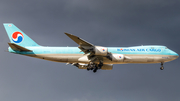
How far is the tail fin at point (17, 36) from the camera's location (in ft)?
147

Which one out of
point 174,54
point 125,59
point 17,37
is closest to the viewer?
point 125,59

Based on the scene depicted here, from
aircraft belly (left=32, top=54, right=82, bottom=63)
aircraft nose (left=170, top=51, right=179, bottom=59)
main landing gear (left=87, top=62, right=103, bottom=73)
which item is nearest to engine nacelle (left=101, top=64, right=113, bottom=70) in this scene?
main landing gear (left=87, top=62, right=103, bottom=73)

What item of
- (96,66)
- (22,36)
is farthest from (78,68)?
(22,36)

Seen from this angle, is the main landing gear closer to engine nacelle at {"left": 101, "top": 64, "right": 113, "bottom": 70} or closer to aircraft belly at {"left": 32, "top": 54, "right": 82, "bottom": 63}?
aircraft belly at {"left": 32, "top": 54, "right": 82, "bottom": 63}

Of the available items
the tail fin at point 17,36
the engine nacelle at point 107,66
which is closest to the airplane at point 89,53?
the tail fin at point 17,36

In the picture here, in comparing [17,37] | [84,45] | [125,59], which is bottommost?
[125,59]

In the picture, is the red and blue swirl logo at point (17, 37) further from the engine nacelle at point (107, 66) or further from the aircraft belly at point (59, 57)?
the engine nacelle at point (107, 66)

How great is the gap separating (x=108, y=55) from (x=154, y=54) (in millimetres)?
9355

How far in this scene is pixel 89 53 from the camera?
141ft

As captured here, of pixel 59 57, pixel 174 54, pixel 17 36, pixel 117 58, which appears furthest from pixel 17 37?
pixel 174 54

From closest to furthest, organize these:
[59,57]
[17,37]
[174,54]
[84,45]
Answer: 1. [84,45]
2. [59,57]
3. [17,37]
4. [174,54]

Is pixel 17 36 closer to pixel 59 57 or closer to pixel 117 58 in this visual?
pixel 59 57

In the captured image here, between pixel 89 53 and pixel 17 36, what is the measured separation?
1413 cm

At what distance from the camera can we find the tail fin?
44.8 m
